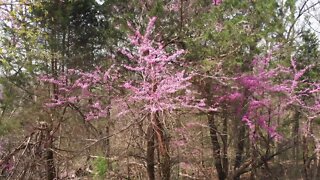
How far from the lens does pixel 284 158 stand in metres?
14.6

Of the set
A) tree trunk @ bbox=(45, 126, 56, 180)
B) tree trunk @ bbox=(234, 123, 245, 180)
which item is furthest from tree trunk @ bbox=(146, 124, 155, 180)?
tree trunk @ bbox=(234, 123, 245, 180)

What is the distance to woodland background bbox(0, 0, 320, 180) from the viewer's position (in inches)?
311

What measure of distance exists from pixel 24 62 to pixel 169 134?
371 cm

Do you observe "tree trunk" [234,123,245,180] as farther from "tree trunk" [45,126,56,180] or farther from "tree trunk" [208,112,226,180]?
"tree trunk" [45,126,56,180]

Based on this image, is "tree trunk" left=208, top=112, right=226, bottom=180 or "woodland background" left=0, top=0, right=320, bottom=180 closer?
"woodland background" left=0, top=0, right=320, bottom=180

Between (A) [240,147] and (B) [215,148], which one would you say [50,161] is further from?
(A) [240,147]

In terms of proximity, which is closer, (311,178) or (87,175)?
(87,175)

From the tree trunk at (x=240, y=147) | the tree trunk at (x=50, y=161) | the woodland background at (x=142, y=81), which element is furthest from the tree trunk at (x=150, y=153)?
the tree trunk at (x=240, y=147)

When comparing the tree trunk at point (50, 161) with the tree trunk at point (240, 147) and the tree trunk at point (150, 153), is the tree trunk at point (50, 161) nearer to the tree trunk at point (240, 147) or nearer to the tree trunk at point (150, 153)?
the tree trunk at point (150, 153)

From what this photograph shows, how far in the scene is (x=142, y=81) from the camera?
814cm

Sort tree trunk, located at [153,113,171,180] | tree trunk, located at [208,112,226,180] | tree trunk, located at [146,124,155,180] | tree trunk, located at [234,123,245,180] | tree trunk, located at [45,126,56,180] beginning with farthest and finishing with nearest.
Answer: tree trunk, located at [234,123,245,180] → tree trunk, located at [208,112,226,180] → tree trunk, located at [146,124,155,180] → tree trunk, located at [153,113,171,180] → tree trunk, located at [45,126,56,180]

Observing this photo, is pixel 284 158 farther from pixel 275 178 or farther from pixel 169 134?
pixel 169 134

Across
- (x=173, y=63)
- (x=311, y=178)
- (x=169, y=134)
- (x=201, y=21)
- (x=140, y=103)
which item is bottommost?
(x=311, y=178)

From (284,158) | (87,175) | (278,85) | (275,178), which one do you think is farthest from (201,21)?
(284,158)
